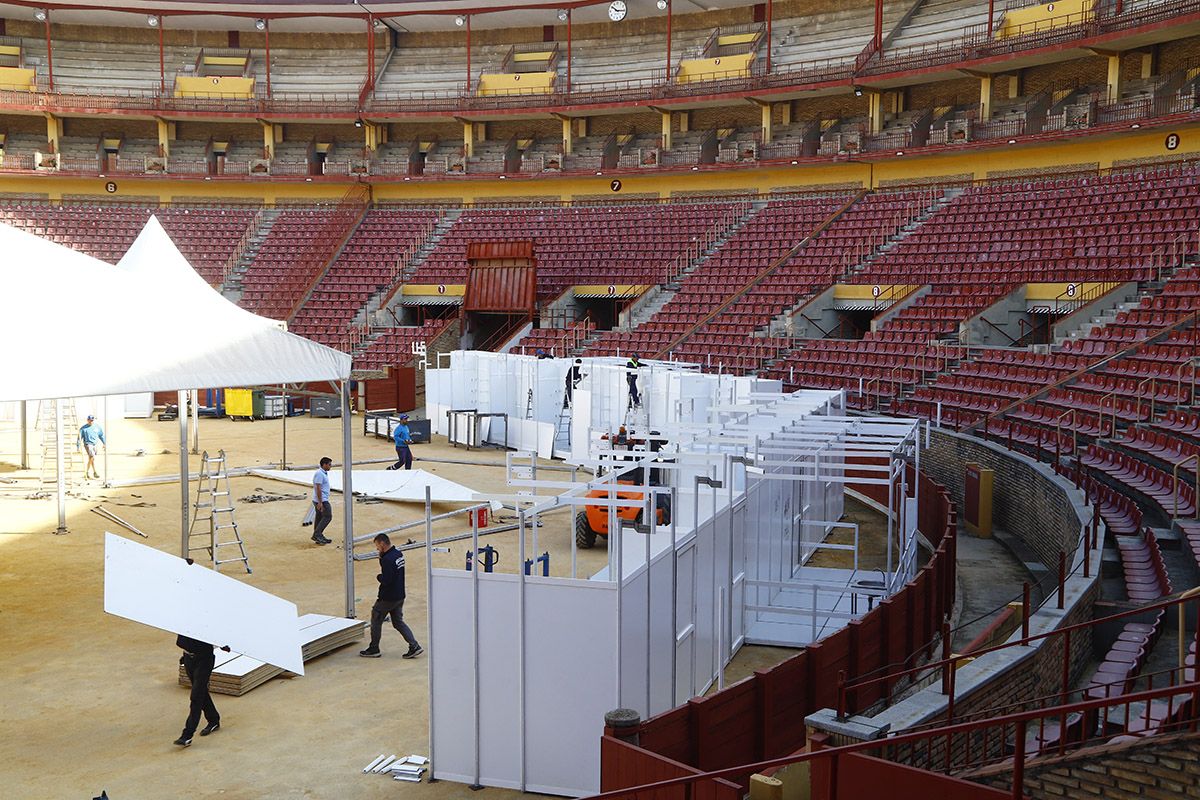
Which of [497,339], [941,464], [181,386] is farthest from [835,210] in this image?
[181,386]

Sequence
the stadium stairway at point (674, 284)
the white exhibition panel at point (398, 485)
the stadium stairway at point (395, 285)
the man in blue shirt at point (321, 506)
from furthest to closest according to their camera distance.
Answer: the stadium stairway at point (395, 285) → the stadium stairway at point (674, 284) → the white exhibition panel at point (398, 485) → the man in blue shirt at point (321, 506)

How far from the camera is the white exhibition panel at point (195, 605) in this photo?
10.6 m

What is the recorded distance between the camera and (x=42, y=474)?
2297 centimetres

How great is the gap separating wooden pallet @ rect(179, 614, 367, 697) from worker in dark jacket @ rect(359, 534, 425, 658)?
17.5 inches

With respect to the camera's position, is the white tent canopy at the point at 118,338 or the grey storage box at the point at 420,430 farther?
the grey storage box at the point at 420,430

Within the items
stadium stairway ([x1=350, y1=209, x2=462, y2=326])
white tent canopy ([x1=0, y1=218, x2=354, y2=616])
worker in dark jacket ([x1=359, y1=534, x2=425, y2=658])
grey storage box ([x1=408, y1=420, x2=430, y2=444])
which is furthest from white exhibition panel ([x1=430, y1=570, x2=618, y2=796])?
stadium stairway ([x1=350, y1=209, x2=462, y2=326])

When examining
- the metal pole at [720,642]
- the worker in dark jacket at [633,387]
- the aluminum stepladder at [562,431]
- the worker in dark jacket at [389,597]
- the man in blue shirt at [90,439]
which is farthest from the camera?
the aluminum stepladder at [562,431]

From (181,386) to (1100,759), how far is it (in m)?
10.9

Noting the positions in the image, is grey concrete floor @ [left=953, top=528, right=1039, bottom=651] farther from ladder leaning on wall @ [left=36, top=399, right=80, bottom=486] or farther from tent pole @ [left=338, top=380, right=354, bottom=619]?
ladder leaning on wall @ [left=36, top=399, right=80, bottom=486]

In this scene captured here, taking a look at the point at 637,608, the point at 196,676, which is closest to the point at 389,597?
the point at 196,676

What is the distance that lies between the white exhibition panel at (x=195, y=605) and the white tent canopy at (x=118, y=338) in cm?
205

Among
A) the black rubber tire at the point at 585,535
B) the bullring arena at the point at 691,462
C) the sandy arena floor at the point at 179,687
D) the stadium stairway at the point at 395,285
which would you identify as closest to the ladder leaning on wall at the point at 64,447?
the bullring arena at the point at 691,462

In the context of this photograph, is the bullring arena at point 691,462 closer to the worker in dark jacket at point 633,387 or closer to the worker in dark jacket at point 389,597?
the worker in dark jacket at point 389,597

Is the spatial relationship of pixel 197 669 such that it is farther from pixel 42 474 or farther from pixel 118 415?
pixel 118 415
